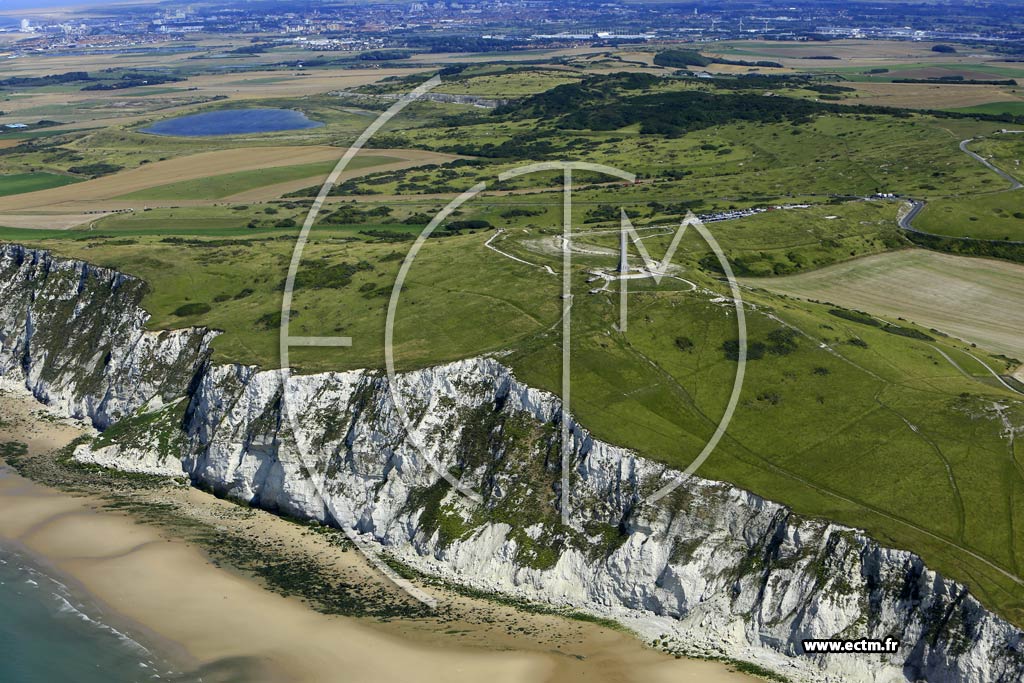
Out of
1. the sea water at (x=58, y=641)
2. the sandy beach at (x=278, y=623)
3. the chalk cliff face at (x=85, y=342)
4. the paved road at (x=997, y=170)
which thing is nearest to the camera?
the sandy beach at (x=278, y=623)

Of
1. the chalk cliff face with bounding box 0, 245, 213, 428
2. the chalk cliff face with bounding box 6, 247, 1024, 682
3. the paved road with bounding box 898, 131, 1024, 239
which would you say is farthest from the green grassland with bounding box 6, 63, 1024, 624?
the paved road with bounding box 898, 131, 1024, 239

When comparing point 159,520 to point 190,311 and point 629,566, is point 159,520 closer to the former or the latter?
point 190,311

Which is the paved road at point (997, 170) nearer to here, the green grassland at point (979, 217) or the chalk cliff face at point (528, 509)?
the green grassland at point (979, 217)

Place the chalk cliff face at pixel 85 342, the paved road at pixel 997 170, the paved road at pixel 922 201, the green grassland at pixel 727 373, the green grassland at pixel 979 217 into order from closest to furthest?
1. the green grassland at pixel 727 373
2. the chalk cliff face at pixel 85 342
3. the green grassland at pixel 979 217
4. the paved road at pixel 922 201
5. the paved road at pixel 997 170

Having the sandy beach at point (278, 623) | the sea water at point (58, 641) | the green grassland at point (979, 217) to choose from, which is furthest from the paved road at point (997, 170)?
the sea water at point (58, 641)

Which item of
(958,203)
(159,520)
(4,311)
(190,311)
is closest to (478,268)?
(190,311)

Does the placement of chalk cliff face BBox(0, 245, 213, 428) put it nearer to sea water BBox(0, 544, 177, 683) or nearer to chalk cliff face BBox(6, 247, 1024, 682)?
chalk cliff face BBox(6, 247, 1024, 682)

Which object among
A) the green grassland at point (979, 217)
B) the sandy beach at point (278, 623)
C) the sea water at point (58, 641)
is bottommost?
the sea water at point (58, 641)
